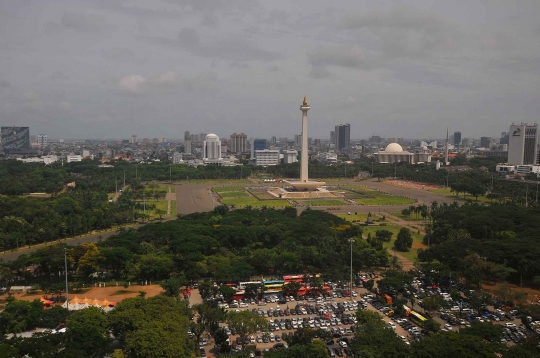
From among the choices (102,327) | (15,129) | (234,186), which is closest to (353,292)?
(102,327)

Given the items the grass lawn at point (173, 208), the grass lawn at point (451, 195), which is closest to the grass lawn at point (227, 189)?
the grass lawn at point (173, 208)

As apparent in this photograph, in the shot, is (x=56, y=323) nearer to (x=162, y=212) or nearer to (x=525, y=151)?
(x=162, y=212)

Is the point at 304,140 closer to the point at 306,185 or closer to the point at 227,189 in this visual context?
the point at 306,185

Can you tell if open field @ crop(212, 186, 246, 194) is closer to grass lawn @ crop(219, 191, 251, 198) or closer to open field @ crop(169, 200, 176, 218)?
grass lawn @ crop(219, 191, 251, 198)

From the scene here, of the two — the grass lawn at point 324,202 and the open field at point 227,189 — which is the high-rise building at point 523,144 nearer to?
the grass lawn at point 324,202

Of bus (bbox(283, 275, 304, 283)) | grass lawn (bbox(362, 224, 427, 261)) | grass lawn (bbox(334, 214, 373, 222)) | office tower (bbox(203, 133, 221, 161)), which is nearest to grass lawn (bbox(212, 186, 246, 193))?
grass lawn (bbox(334, 214, 373, 222))

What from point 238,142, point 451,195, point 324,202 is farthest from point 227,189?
point 238,142
